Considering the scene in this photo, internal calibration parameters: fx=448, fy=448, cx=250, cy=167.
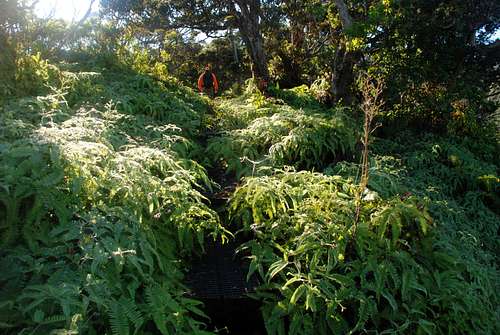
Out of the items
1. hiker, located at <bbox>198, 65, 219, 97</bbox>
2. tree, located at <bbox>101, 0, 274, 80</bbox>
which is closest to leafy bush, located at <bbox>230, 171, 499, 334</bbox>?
hiker, located at <bbox>198, 65, 219, 97</bbox>

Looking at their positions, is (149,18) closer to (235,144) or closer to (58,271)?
(235,144)

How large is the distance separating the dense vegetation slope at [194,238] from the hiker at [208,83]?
5717 millimetres

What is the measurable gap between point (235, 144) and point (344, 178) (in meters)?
1.45

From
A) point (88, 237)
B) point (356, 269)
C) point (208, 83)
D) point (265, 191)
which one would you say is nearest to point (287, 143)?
point (265, 191)

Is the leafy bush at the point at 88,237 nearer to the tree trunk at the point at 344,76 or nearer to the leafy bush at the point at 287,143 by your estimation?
the leafy bush at the point at 287,143

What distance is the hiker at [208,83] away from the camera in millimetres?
11086

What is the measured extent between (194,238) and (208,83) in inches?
313

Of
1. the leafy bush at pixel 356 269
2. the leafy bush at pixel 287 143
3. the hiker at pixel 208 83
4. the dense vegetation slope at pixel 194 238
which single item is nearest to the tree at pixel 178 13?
the hiker at pixel 208 83

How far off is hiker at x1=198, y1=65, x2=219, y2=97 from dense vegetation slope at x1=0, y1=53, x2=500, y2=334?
18.8 feet

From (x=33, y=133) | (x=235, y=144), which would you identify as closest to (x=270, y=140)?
(x=235, y=144)

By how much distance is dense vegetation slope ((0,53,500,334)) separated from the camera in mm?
2598

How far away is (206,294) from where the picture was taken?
11.2 feet

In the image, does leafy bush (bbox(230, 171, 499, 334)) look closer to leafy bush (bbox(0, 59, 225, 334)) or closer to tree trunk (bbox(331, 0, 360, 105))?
leafy bush (bbox(0, 59, 225, 334))

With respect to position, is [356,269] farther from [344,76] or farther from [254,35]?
[254,35]
